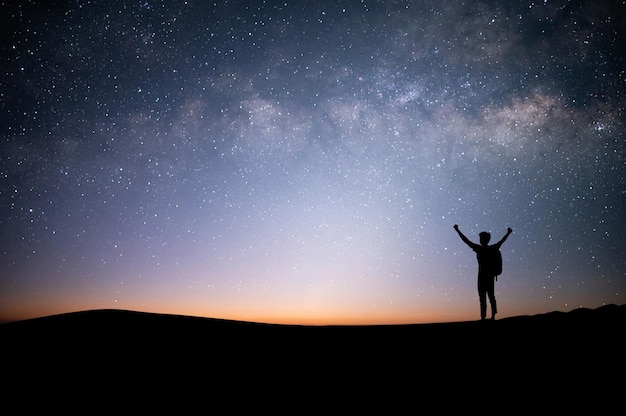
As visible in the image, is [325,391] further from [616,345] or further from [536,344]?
[616,345]

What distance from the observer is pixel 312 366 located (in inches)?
171

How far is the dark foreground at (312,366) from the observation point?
11.2ft

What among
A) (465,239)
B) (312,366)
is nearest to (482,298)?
Result: (465,239)

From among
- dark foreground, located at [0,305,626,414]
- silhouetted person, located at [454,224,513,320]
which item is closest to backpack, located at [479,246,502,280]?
silhouetted person, located at [454,224,513,320]

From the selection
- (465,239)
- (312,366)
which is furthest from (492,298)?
(312,366)

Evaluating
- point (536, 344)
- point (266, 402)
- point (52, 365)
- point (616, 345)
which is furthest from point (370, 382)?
point (52, 365)

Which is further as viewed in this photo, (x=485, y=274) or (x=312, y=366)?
(x=485, y=274)

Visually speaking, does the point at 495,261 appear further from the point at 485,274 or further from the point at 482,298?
the point at 482,298

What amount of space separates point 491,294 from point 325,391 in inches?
186

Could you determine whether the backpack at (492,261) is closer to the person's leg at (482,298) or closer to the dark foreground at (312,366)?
the person's leg at (482,298)

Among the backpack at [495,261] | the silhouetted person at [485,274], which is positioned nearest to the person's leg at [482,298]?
the silhouetted person at [485,274]

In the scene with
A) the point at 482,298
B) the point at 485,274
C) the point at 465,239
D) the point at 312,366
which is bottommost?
the point at 312,366

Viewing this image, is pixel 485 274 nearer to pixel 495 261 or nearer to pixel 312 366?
pixel 495 261

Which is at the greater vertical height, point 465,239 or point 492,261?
point 465,239
